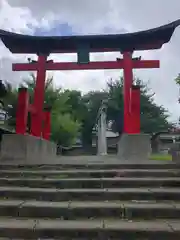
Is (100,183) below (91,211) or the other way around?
the other way around

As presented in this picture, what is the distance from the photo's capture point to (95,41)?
9.23m

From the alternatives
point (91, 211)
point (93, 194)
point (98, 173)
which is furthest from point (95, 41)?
point (91, 211)

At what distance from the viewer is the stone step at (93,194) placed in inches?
139

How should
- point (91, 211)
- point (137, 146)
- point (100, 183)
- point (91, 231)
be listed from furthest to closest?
point (137, 146), point (100, 183), point (91, 211), point (91, 231)

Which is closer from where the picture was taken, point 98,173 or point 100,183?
point 100,183

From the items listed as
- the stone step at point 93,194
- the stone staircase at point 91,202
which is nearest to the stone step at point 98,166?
the stone staircase at point 91,202

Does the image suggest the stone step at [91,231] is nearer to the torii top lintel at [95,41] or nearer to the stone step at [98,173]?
the stone step at [98,173]

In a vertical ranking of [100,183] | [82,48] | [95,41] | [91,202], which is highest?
[95,41]

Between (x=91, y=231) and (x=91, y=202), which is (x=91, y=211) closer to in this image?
(x=91, y=202)

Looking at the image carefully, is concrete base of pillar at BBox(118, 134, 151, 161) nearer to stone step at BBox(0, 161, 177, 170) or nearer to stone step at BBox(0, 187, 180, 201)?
stone step at BBox(0, 161, 177, 170)

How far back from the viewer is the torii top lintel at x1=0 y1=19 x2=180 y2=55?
911 centimetres

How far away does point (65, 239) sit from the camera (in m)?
2.64

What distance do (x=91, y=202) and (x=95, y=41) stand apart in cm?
700

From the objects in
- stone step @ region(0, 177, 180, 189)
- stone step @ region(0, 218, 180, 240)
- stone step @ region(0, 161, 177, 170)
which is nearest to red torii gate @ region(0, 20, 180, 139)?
stone step @ region(0, 161, 177, 170)
